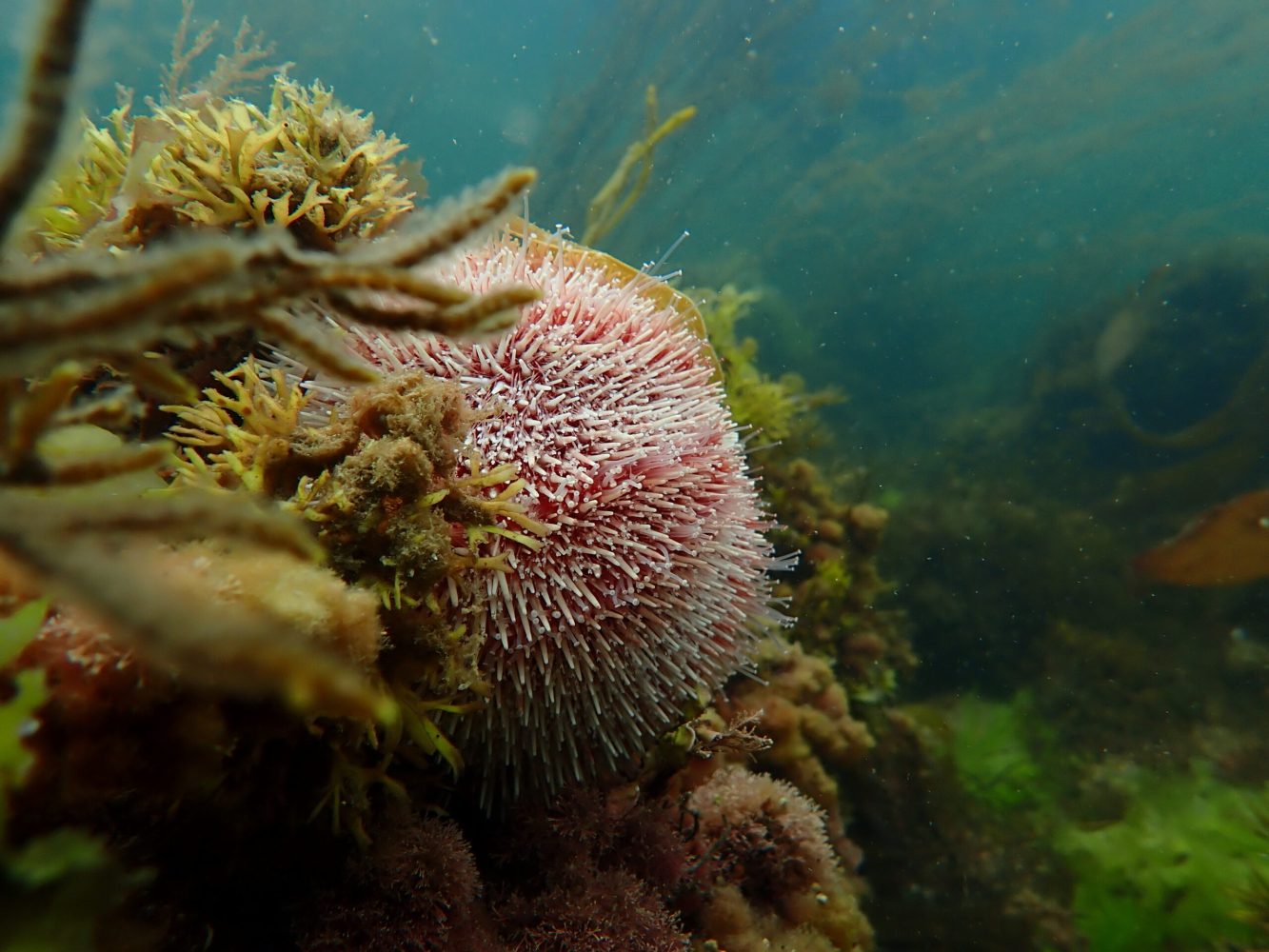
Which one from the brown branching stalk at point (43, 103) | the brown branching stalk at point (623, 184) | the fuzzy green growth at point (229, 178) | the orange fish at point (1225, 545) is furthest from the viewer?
the orange fish at point (1225, 545)

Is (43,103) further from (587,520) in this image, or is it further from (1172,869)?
(1172,869)

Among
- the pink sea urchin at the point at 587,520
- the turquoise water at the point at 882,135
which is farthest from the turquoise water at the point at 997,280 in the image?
the pink sea urchin at the point at 587,520

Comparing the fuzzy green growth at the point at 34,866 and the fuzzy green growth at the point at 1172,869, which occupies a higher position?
the fuzzy green growth at the point at 34,866

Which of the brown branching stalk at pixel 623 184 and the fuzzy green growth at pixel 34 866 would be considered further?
the brown branching stalk at pixel 623 184

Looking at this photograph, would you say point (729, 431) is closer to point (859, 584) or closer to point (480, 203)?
point (480, 203)

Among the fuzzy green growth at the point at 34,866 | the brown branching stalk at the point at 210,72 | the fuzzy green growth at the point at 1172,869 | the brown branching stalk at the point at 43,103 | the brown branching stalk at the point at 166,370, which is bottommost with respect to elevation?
the fuzzy green growth at the point at 1172,869

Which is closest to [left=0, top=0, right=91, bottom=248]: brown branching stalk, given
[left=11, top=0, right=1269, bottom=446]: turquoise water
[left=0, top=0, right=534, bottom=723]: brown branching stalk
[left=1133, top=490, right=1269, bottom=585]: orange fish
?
[left=0, top=0, right=534, bottom=723]: brown branching stalk

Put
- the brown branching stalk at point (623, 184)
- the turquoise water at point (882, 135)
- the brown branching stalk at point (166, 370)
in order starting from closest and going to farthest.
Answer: the brown branching stalk at point (166, 370), the brown branching stalk at point (623, 184), the turquoise water at point (882, 135)

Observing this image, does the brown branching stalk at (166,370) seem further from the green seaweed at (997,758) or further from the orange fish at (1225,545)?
the orange fish at (1225,545)
